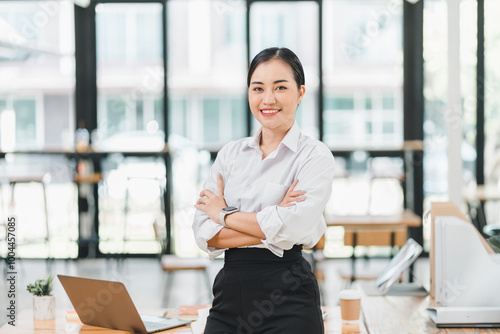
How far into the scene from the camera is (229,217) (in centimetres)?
187

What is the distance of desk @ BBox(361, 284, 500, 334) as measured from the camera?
2.16 meters

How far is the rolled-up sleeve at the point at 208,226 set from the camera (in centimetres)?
193

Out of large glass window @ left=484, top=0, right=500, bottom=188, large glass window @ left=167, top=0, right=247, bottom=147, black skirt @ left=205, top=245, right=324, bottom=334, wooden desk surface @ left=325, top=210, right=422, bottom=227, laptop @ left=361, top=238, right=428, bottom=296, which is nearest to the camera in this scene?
black skirt @ left=205, top=245, right=324, bottom=334

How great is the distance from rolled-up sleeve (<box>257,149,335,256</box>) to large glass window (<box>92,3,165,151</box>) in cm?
551

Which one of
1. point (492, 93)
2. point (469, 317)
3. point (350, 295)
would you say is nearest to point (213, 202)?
point (350, 295)

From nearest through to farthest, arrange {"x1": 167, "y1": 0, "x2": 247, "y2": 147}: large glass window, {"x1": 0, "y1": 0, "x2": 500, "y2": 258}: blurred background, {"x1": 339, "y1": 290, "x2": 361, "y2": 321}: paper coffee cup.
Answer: {"x1": 339, "y1": 290, "x2": 361, "y2": 321}: paper coffee cup, {"x1": 0, "y1": 0, "x2": 500, "y2": 258}: blurred background, {"x1": 167, "y1": 0, "x2": 247, "y2": 147}: large glass window

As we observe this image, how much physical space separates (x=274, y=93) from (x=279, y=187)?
0.84 ft

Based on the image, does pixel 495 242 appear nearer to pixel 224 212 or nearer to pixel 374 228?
pixel 224 212

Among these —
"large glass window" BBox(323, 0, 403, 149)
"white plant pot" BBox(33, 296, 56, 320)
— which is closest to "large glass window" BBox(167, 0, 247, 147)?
"large glass window" BBox(323, 0, 403, 149)

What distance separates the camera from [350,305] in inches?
90.4

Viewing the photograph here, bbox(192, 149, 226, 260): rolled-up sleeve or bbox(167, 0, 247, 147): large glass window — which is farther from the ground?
bbox(167, 0, 247, 147): large glass window

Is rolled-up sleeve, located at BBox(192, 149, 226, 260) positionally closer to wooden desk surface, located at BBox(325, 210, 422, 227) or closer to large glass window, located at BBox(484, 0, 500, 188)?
wooden desk surface, located at BBox(325, 210, 422, 227)

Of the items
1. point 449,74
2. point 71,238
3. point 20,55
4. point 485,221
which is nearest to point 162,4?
point 20,55

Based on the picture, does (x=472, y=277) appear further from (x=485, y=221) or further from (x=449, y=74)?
(x=485, y=221)
